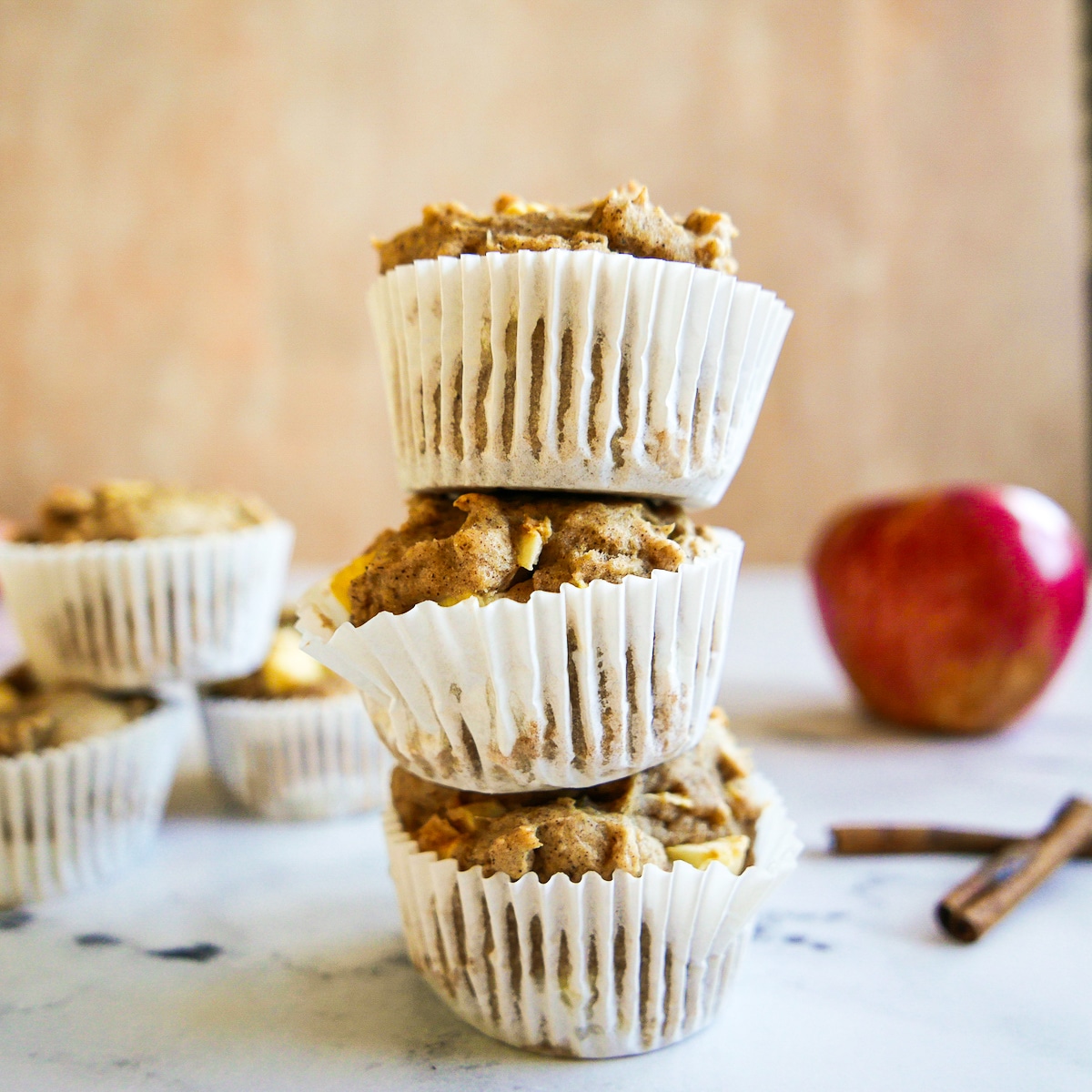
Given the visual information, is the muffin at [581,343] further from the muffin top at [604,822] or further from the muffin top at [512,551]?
the muffin top at [604,822]

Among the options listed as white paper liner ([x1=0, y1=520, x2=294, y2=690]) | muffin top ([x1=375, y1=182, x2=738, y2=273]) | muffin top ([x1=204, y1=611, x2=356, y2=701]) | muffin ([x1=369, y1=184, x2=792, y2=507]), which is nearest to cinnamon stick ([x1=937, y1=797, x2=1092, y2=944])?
muffin ([x1=369, y1=184, x2=792, y2=507])

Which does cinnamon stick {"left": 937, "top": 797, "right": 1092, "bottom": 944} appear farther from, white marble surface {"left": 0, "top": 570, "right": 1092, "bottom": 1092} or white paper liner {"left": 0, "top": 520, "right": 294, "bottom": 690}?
white paper liner {"left": 0, "top": 520, "right": 294, "bottom": 690}

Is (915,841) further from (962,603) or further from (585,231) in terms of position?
(585,231)

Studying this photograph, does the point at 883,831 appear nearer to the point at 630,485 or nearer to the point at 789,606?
the point at 630,485

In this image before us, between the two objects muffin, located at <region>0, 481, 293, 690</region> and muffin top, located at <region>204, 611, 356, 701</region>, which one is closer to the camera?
muffin, located at <region>0, 481, 293, 690</region>

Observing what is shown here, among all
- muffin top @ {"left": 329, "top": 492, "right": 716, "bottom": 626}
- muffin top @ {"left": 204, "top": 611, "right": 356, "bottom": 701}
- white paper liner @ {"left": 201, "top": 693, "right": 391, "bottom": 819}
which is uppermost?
muffin top @ {"left": 329, "top": 492, "right": 716, "bottom": 626}

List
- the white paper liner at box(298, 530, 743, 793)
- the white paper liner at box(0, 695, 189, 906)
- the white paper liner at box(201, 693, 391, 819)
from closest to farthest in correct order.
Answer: the white paper liner at box(298, 530, 743, 793) → the white paper liner at box(0, 695, 189, 906) → the white paper liner at box(201, 693, 391, 819)

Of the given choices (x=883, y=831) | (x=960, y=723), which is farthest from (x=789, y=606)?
(x=883, y=831)
